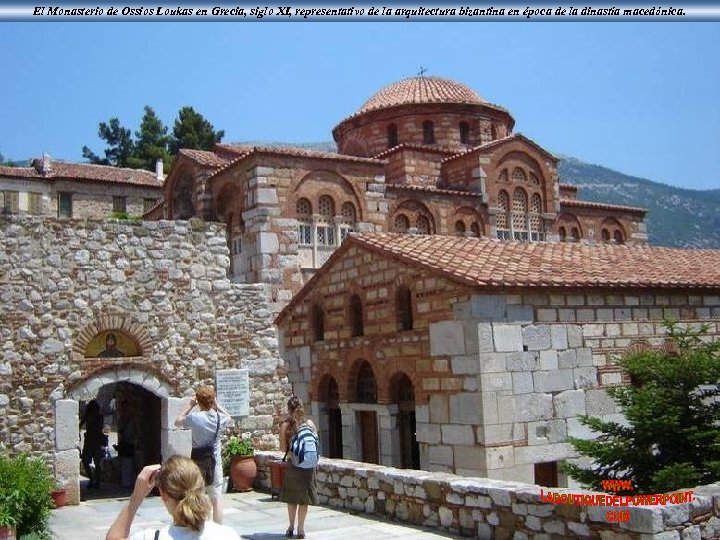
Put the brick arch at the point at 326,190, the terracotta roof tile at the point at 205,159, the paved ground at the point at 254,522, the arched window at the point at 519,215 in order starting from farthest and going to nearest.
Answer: the arched window at the point at 519,215, the terracotta roof tile at the point at 205,159, the brick arch at the point at 326,190, the paved ground at the point at 254,522

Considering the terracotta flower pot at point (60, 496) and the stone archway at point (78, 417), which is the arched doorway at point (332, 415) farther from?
the terracotta flower pot at point (60, 496)

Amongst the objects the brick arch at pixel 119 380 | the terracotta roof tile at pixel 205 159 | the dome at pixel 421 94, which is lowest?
the brick arch at pixel 119 380

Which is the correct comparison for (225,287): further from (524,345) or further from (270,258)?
(270,258)

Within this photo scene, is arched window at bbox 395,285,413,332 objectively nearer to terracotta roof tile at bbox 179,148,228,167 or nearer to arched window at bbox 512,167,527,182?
terracotta roof tile at bbox 179,148,228,167

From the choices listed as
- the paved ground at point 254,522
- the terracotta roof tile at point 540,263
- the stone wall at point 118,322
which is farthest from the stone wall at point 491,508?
the stone wall at point 118,322

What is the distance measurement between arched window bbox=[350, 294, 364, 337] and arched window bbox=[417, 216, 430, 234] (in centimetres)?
1052

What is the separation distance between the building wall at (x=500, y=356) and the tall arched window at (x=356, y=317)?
0.95 feet

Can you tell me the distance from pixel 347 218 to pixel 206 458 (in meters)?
14.3

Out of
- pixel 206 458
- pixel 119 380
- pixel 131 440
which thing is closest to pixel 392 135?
pixel 131 440

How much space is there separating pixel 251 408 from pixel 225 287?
207 centimetres

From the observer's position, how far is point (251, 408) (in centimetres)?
1251

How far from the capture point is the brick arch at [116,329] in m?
11.2

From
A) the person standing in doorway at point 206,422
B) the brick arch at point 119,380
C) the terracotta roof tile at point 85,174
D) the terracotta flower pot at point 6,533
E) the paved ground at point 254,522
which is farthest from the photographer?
the terracotta roof tile at point 85,174

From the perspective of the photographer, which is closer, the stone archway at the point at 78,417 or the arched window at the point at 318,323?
the stone archway at the point at 78,417
